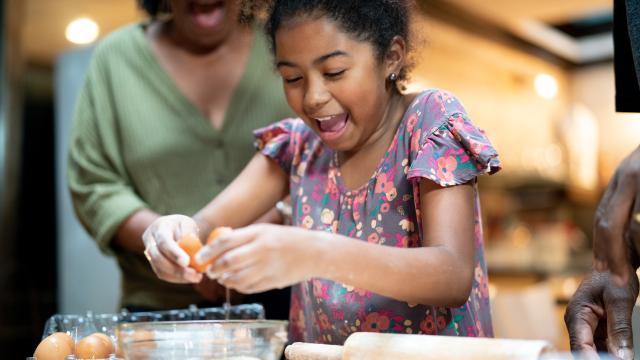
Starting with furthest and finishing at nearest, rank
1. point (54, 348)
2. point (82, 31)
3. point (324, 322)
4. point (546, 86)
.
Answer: point (546, 86), point (82, 31), point (324, 322), point (54, 348)

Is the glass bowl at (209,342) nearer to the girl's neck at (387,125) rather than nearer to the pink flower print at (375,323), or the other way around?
the pink flower print at (375,323)

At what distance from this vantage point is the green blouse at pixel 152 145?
5.55 ft

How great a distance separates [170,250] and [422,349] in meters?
0.41

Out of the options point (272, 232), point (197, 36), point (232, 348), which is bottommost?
point (232, 348)

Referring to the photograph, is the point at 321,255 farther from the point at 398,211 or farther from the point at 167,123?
the point at 167,123

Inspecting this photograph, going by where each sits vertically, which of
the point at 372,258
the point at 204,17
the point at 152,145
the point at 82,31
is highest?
the point at 82,31

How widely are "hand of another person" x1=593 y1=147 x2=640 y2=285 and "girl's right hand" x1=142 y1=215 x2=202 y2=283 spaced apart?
1.73 feet

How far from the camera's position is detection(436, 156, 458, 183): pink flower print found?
116 cm

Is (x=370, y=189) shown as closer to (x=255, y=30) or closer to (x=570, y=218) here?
(x=255, y=30)

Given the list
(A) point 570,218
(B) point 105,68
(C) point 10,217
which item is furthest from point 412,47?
(A) point 570,218

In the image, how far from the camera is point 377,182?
1.29 meters

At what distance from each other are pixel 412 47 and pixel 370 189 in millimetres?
267

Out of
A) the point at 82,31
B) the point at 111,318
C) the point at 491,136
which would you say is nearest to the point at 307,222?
the point at 111,318

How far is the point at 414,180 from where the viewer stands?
1203 mm
